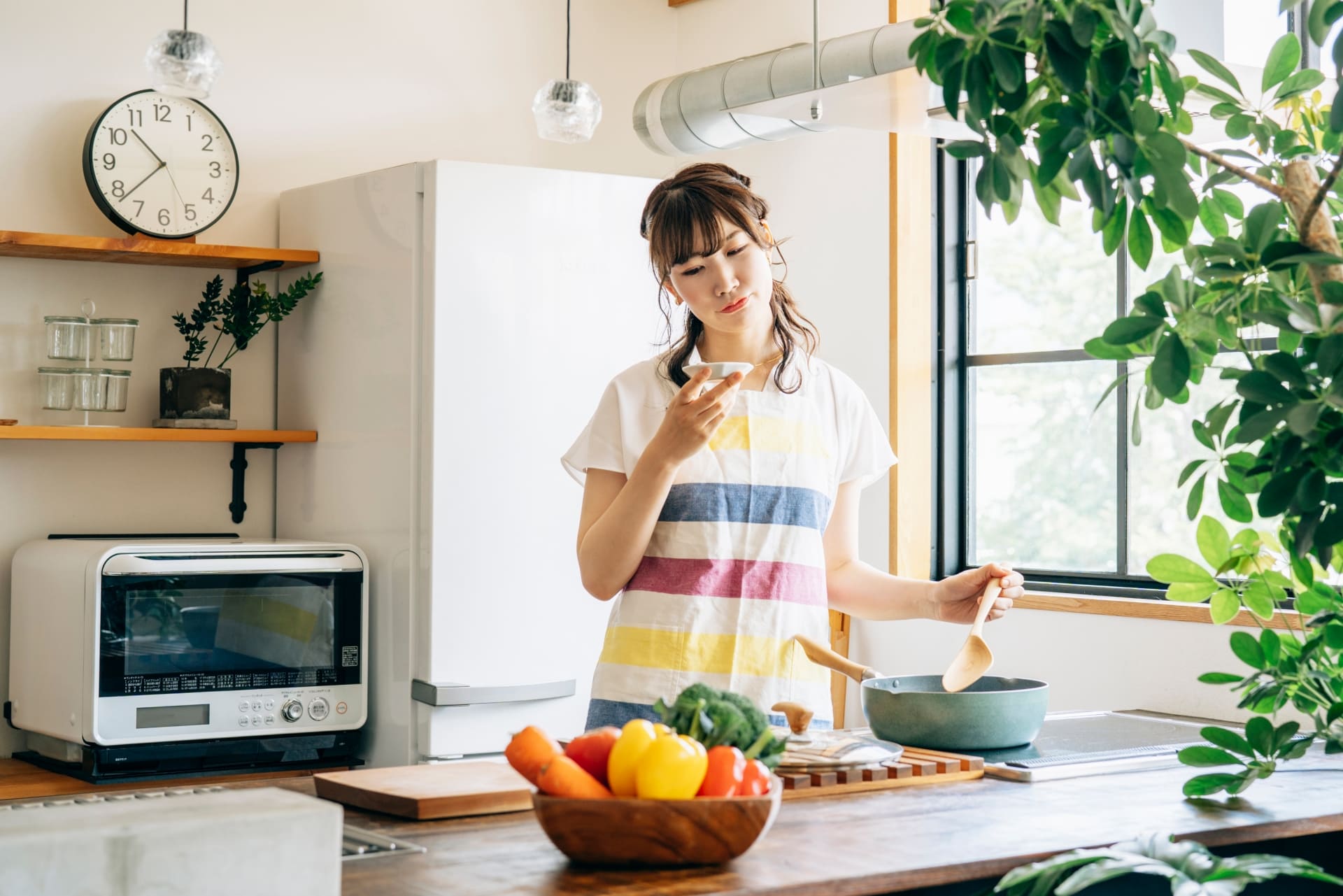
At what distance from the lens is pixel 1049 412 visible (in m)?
3.30

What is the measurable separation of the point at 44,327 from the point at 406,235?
85 cm

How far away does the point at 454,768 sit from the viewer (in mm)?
1609

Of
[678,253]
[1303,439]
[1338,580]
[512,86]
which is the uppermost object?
[512,86]

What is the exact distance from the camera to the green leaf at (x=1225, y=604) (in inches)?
61.7

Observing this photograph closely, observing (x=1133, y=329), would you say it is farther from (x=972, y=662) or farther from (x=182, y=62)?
(x=182, y=62)

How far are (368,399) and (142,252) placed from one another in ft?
1.86

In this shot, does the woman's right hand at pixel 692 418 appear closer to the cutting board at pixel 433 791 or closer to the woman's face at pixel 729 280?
the woman's face at pixel 729 280

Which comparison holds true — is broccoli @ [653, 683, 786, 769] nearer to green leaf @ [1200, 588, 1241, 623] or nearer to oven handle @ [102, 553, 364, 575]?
green leaf @ [1200, 588, 1241, 623]

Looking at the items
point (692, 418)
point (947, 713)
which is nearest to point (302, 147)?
point (692, 418)

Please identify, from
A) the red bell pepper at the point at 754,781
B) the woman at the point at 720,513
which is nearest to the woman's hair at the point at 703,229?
the woman at the point at 720,513

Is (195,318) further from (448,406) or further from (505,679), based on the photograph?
(505,679)

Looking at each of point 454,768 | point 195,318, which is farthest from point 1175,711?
point 195,318

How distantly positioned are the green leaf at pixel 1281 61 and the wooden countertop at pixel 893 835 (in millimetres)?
708

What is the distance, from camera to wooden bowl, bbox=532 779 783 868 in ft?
3.86
